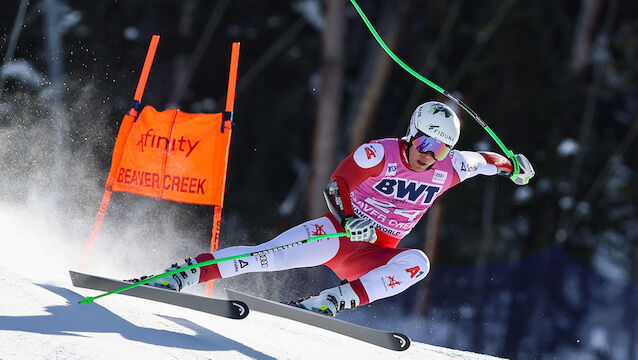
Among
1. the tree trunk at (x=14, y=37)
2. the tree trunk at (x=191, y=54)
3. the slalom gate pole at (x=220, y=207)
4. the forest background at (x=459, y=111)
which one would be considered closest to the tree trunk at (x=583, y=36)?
the forest background at (x=459, y=111)

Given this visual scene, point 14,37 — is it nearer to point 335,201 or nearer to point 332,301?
point 335,201

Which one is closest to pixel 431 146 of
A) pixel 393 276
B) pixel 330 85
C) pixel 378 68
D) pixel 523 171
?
pixel 393 276

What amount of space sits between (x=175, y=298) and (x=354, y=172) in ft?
3.93

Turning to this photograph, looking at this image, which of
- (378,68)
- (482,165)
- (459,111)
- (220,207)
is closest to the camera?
(482,165)

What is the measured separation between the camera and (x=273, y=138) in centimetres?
1518

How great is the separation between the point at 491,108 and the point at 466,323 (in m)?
4.14

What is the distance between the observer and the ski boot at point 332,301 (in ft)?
13.4

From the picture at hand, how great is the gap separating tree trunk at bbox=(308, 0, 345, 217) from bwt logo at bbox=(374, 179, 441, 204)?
27.2 feet

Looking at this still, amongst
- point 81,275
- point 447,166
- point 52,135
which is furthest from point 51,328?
point 52,135

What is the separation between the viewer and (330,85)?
533 inches

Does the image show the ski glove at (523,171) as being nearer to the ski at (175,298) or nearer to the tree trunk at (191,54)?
the ski at (175,298)

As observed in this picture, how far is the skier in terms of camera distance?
4.22m

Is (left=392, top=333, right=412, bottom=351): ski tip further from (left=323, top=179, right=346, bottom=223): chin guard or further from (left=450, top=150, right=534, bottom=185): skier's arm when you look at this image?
(left=450, top=150, right=534, bottom=185): skier's arm

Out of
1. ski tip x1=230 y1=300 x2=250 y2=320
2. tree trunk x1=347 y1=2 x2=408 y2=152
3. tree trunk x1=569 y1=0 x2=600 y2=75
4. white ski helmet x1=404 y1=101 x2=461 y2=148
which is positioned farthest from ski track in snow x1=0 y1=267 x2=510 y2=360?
tree trunk x1=569 y1=0 x2=600 y2=75
